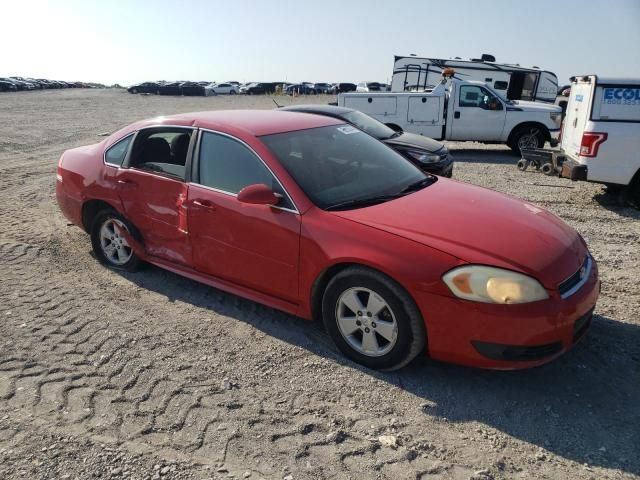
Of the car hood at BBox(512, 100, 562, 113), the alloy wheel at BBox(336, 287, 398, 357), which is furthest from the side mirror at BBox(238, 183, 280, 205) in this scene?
the car hood at BBox(512, 100, 562, 113)

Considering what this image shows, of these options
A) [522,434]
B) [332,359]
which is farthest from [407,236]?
[522,434]

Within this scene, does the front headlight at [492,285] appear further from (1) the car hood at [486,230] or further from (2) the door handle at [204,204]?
(2) the door handle at [204,204]

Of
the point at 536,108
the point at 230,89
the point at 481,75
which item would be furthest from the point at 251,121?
Result: the point at 230,89

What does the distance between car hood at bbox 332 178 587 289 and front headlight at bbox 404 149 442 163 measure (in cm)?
464

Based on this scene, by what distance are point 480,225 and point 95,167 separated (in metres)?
3.70

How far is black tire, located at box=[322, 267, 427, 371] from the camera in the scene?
3068mm

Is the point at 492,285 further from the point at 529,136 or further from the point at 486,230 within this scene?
the point at 529,136

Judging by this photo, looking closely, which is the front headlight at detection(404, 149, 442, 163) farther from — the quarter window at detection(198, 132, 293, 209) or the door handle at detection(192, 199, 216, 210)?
the door handle at detection(192, 199, 216, 210)

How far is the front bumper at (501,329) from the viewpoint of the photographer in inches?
113

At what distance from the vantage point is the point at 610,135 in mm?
7266

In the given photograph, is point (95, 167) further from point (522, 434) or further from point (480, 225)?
point (522, 434)

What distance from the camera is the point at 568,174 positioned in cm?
775

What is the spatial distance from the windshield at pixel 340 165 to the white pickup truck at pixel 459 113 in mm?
9342

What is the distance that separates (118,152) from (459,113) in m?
10.6
